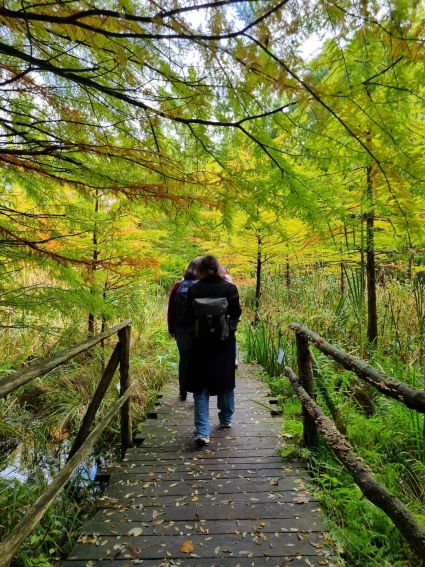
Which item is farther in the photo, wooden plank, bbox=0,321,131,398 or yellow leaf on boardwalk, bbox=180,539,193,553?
yellow leaf on boardwalk, bbox=180,539,193,553

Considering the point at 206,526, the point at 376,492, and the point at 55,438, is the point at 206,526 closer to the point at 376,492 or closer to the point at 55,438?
the point at 376,492

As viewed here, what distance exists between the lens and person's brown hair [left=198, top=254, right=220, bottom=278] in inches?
139

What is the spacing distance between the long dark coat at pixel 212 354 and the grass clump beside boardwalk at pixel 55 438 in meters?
1.45

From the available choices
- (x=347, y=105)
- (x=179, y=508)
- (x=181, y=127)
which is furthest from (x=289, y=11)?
(x=179, y=508)

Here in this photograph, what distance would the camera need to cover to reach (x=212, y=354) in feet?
11.8

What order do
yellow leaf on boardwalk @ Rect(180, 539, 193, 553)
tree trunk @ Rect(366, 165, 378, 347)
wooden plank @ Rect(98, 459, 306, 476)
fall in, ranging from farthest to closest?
1. tree trunk @ Rect(366, 165, 378, 347)
2. wooden plank @ Rect(98, 459, 306, 476)
3. yellow leaf on boardwalk @ Rect(180, 539, 193, 553)

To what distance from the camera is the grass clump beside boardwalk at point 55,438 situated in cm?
279

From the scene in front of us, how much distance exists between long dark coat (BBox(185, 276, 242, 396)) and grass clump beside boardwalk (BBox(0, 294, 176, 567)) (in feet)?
4.76

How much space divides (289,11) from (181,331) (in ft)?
11.0

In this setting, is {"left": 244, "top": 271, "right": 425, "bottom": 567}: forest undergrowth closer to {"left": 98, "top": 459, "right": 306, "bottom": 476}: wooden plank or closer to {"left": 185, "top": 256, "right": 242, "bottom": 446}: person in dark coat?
{"left": 98, "top": 459, "right": 306, "bottom": 476}: wooden plank

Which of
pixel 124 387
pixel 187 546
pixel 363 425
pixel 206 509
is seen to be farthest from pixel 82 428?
pixel 363 425

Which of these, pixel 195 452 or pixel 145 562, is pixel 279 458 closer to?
pixel 195 452

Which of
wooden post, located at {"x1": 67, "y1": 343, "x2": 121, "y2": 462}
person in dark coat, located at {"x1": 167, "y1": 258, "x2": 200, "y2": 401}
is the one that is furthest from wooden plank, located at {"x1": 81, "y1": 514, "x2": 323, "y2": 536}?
person in dark coat, located at {"x1": 167, "y1": 258, "x2": 200, "y2": 401}

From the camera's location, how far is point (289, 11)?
159 cm
